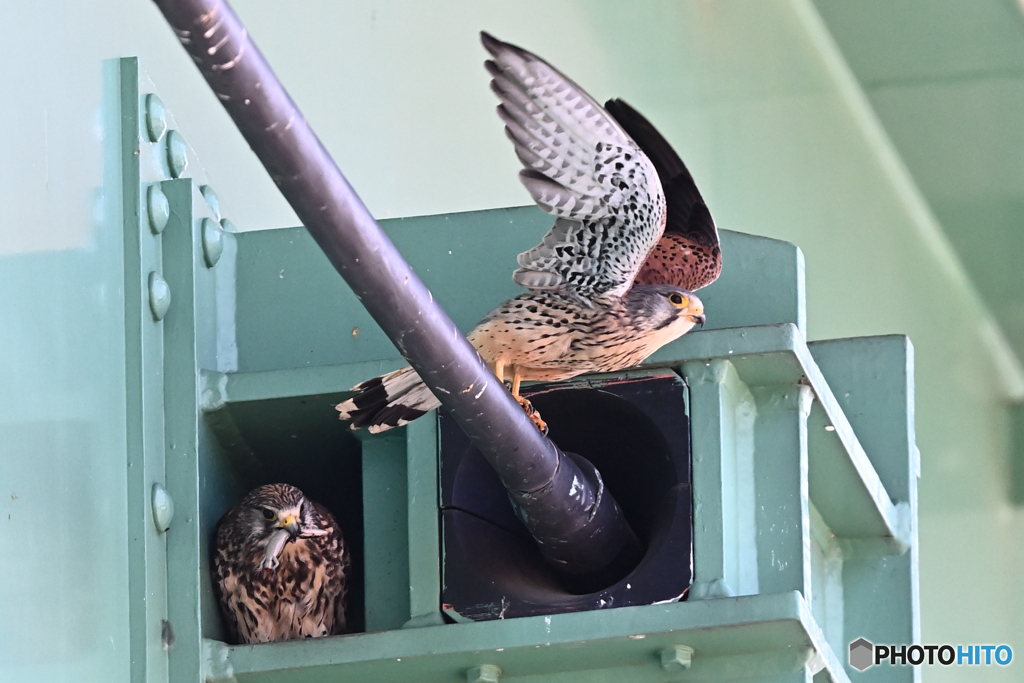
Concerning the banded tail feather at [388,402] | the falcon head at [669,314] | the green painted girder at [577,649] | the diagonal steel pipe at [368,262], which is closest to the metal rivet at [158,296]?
the banded tail feather at [388,402]

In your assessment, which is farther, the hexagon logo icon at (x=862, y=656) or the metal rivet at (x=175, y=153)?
the hexagon logo icon at (x=862, y=656)

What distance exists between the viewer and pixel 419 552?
3049 millimetres

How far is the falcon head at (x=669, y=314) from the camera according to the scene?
10.3 ft

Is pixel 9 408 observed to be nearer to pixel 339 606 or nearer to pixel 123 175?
pixel 123 175

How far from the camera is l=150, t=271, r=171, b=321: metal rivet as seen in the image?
2980 millimetres

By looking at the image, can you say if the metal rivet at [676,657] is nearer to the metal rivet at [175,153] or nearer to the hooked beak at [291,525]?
the hooked beak at [291,525]

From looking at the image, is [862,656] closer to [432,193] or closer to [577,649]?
[577,649]

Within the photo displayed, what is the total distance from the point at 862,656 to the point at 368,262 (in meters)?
1.97

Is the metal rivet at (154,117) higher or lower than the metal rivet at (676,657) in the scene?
higher

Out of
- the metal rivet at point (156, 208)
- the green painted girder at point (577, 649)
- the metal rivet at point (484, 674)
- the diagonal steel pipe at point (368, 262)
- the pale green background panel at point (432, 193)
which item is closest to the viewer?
the diagonal steel pipe at point (368, 262)

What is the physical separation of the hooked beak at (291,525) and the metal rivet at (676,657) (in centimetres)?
66

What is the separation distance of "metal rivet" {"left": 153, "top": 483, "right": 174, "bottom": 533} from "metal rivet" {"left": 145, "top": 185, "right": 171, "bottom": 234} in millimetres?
415

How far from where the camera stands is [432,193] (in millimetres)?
4051

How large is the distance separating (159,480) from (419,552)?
425mm
